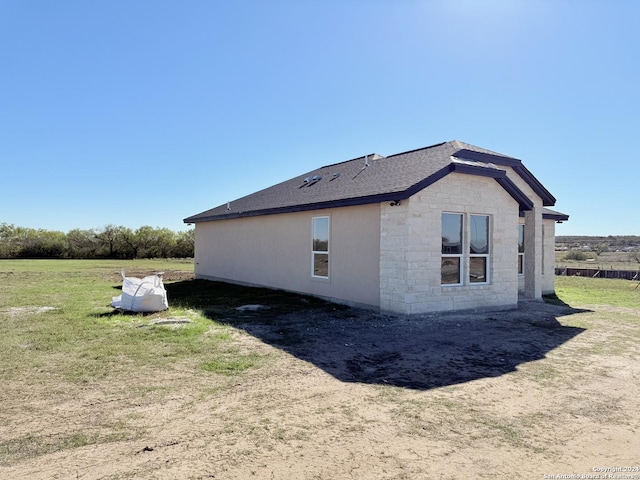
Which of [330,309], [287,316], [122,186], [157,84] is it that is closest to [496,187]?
[330,309]

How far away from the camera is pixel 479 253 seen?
Answer: 1021cm

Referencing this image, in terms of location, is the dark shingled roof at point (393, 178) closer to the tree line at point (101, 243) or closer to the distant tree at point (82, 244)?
the tree line at point (101, 243)

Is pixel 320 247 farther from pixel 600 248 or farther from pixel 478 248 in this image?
pixel 600 248

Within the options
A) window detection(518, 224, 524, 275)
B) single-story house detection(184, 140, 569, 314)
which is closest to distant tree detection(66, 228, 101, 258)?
single-story house detection(184, 140, 569, 314)

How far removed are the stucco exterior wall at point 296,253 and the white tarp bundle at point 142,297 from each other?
14.9ft

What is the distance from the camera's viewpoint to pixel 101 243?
40156mm

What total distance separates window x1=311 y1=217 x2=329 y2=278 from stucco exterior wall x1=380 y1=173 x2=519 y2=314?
2.41m

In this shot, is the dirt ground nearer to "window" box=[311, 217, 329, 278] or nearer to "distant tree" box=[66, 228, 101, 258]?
"window" box=[311, 217, 329, 278]

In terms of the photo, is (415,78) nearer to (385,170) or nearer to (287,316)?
(385,170)

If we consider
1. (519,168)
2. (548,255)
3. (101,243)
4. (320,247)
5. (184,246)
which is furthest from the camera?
(184,246)

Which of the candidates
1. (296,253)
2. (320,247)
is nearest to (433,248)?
(320,247)

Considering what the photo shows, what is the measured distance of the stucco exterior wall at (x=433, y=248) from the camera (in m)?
8.94

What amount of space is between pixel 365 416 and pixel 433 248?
6138mm

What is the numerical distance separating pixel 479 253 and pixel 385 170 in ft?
12.2
